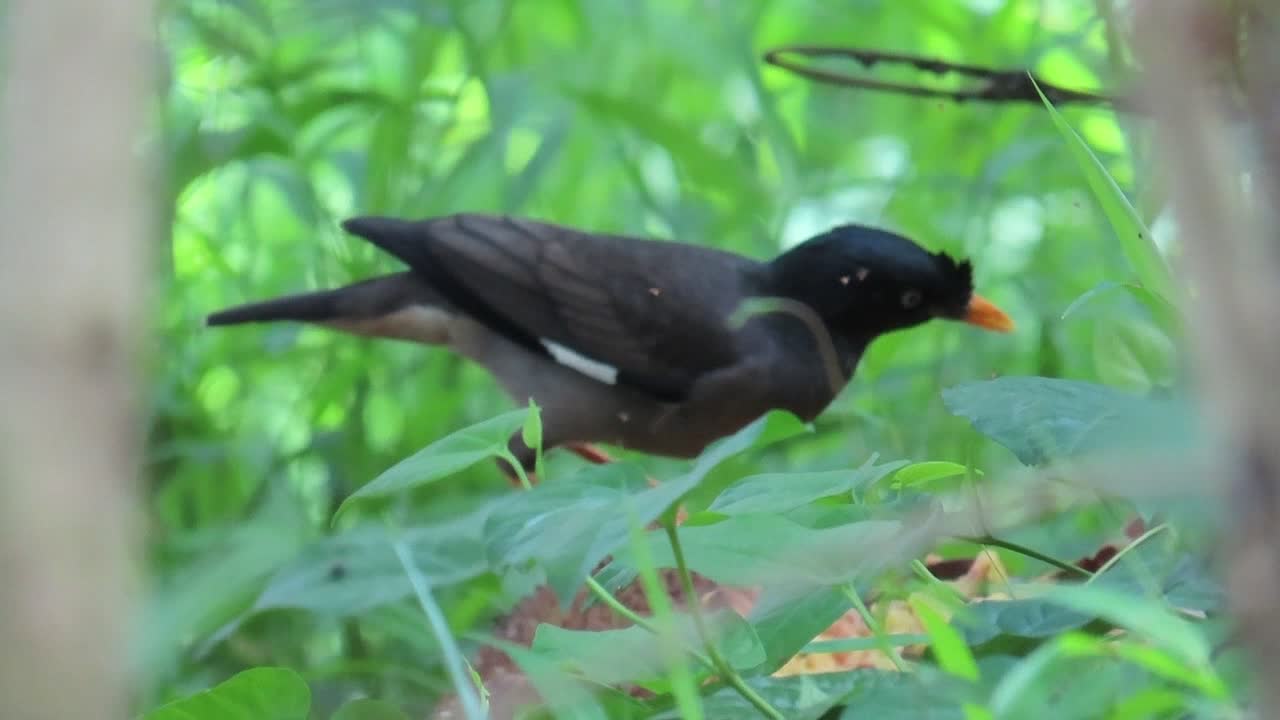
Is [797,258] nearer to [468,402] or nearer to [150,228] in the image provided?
[468,402]

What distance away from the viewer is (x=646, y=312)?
3549 millimetres

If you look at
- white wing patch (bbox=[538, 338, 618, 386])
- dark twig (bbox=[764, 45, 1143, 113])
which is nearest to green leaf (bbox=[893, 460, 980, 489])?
dark twig (bbox=[764, 45, 1143, 113])

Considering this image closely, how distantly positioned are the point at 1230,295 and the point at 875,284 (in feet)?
9.79

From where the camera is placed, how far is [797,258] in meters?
3.56

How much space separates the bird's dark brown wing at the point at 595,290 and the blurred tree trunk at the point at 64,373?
9.45 ft

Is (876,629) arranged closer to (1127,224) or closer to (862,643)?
(862,643)

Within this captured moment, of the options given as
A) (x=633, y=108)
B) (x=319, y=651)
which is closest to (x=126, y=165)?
(x=319, y=651)

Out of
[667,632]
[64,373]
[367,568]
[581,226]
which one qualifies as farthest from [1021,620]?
[581,226]

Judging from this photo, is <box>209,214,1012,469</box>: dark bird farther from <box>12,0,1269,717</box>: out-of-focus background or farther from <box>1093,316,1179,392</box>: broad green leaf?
<box>1093,316,1179,392</box>: broad green leaf

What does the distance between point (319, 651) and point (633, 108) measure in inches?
57.3

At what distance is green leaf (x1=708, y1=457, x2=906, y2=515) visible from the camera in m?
1.14

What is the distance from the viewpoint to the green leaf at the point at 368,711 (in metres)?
1.29

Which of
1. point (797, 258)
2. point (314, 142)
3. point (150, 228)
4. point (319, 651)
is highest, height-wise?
point (150, 228)

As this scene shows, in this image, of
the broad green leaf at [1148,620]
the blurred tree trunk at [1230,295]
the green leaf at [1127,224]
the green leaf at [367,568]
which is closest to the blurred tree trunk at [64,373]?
the blurred tree trunk at [1230,295]
